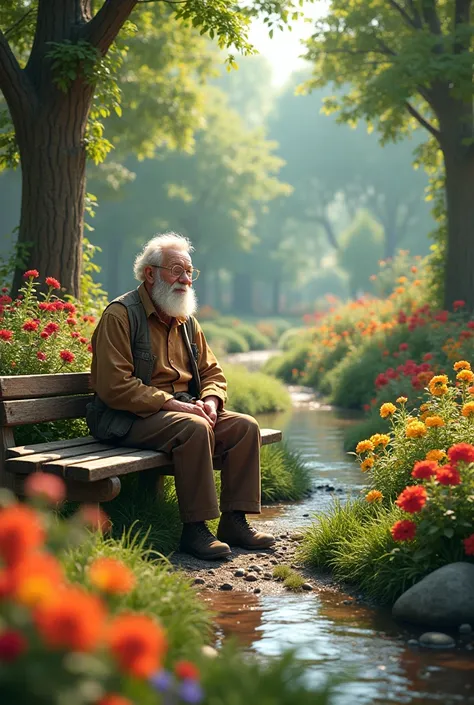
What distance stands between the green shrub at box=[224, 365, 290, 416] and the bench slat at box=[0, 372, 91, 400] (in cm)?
731

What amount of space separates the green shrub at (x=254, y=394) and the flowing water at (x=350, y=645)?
8.54 meters

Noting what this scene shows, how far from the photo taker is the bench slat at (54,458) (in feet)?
17.8

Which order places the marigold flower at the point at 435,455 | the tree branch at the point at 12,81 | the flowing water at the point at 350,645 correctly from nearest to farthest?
the flowing water at the point at 350,645 → the marigold flower at the point at 435,455 → the tree branch at the point at 12,81

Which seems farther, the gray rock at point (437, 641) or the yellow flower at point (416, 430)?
the yellow flower at point (416, 430)

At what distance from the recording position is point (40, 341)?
696 centimetres

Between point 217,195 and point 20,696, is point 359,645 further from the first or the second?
point 217,195

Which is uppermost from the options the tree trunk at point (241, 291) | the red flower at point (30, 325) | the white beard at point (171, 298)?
the tree trunk at point (241, 291)

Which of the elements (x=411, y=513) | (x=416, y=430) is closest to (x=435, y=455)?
(x=411, y=513)

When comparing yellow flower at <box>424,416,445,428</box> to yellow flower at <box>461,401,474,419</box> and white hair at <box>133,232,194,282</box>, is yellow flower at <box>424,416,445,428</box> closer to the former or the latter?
yellow flower at <box>461,401,474,419</box>

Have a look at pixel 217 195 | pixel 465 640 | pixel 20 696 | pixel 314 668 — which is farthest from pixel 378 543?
pixel 217 195

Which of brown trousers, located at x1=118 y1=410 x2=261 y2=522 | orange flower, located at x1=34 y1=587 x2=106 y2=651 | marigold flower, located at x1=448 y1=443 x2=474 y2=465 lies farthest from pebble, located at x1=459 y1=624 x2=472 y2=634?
orange flower, located at x1=34 y1=587 x2=106 y2=651

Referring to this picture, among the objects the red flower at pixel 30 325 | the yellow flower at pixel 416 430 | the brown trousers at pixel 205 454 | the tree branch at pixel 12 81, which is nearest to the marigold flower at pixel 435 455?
the yellow flower at pixel 416 430

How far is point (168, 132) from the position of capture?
64.5 feet

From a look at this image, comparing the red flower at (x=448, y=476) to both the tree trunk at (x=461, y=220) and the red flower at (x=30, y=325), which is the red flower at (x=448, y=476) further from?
the tree trunk at (x=461, y=220)
